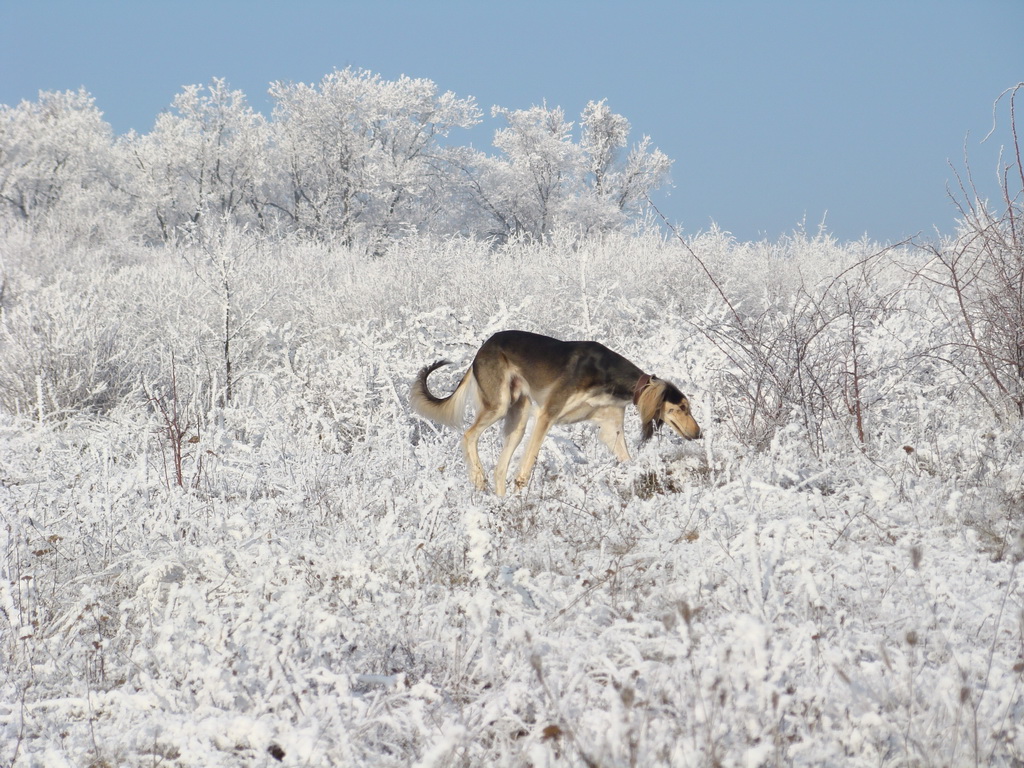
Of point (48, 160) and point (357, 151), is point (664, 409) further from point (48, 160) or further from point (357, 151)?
point (48, 160)

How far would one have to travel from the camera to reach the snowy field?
2229 millimetres

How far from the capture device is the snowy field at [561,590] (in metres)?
2.23

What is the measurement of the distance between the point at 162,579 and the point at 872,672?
3064mm

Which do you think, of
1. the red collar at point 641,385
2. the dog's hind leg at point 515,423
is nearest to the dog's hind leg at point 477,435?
the dog's hind leg at point 515,423

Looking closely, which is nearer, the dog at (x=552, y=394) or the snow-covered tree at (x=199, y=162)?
the dog at (x=552, y=394)

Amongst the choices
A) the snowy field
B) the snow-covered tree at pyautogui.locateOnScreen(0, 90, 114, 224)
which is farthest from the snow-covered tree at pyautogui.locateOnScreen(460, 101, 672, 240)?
the snowy field

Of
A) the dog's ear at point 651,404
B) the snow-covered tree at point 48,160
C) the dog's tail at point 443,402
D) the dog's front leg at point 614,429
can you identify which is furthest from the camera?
the snow-covered tree at point 48,160

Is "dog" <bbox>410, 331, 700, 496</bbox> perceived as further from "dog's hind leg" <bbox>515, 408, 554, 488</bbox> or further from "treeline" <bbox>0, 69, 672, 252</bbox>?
"treeline" <bbox>0, 69, 672, 252</bbox>

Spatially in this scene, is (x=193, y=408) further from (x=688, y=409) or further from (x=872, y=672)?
(x=872, y=672)

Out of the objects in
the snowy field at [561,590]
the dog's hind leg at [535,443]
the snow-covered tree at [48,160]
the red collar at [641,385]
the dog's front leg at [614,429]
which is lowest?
the snowy field at [561,590]

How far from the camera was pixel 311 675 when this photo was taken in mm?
2525

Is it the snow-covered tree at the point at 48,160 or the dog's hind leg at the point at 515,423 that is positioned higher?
the snow-covered tree at the point at 48,160

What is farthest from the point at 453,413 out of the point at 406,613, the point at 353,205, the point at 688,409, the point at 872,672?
the point at 353,205

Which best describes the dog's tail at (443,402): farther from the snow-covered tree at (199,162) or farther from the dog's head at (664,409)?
the snow-covered tree at (199,162)
